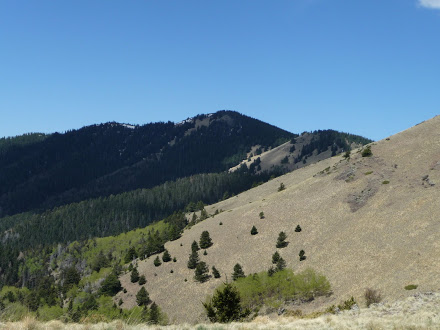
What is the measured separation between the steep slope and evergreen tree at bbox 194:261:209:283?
1470 millimetres

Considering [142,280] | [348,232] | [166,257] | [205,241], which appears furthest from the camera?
[166,257]

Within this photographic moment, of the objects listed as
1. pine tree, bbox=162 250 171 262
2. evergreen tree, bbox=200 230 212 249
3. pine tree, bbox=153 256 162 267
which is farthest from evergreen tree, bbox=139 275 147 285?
evergreen tree, bbox=200 230 212 249

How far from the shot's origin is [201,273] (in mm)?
81438

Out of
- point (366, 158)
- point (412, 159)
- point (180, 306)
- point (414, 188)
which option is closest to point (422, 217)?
point (414, 188)

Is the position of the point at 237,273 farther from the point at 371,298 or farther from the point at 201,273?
the point at 371,298

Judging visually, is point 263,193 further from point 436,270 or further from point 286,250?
point 436,270

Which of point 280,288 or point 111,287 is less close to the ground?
point 111,287

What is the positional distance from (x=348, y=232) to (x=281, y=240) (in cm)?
1468

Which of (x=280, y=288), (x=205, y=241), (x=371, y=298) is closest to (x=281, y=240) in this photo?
(x=205, y=241)

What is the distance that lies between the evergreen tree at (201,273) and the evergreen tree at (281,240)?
16732 mm

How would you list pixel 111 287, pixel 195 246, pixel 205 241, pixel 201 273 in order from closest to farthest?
pixel 201 273 → pixel 111 287 → pixel 195 246 → pixel 205 241

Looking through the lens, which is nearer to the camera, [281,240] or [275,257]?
[275,257]

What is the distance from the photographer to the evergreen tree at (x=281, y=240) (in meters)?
83.2

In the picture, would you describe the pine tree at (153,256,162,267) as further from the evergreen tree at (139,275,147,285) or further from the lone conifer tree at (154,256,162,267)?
the evergreen tree at (139,275,147,285)
